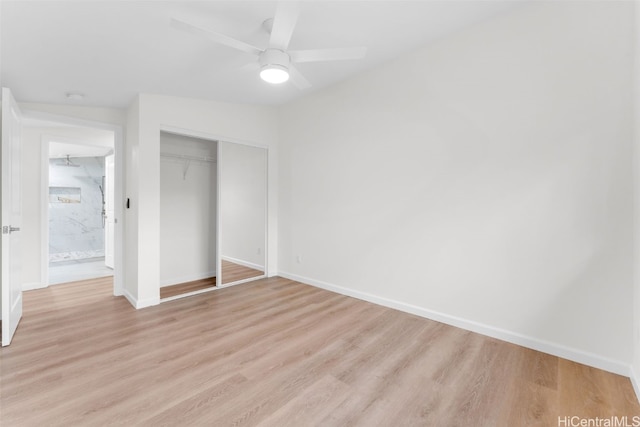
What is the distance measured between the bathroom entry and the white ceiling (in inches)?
156

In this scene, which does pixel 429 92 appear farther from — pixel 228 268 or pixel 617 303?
pixel 228 268

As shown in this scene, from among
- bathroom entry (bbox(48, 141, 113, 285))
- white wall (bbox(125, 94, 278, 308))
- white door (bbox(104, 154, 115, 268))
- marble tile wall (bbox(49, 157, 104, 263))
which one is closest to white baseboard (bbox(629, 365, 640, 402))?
white wall (bbox(125, 94, 278, 308))

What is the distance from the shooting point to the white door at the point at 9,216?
232cm

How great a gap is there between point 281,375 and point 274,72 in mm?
2187

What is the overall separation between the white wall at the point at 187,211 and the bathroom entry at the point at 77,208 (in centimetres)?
306

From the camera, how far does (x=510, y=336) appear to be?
2418mm

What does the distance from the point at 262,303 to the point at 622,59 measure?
12.3ft

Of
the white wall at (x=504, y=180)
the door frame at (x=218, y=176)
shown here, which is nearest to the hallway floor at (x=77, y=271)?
the door frame at (x=218, y=176)

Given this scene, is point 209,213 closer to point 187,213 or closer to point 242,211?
point 187,213

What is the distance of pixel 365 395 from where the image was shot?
1753mm

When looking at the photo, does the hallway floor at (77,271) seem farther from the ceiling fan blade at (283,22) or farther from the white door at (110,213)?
the ceiling fan blade at (283,22)

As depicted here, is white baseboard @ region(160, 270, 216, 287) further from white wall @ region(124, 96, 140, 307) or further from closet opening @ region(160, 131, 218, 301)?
white wall @ region(124, 96, 140, 307)

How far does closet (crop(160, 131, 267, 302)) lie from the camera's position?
397cm

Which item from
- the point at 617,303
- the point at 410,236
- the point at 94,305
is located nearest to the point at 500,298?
the point at 617,303
